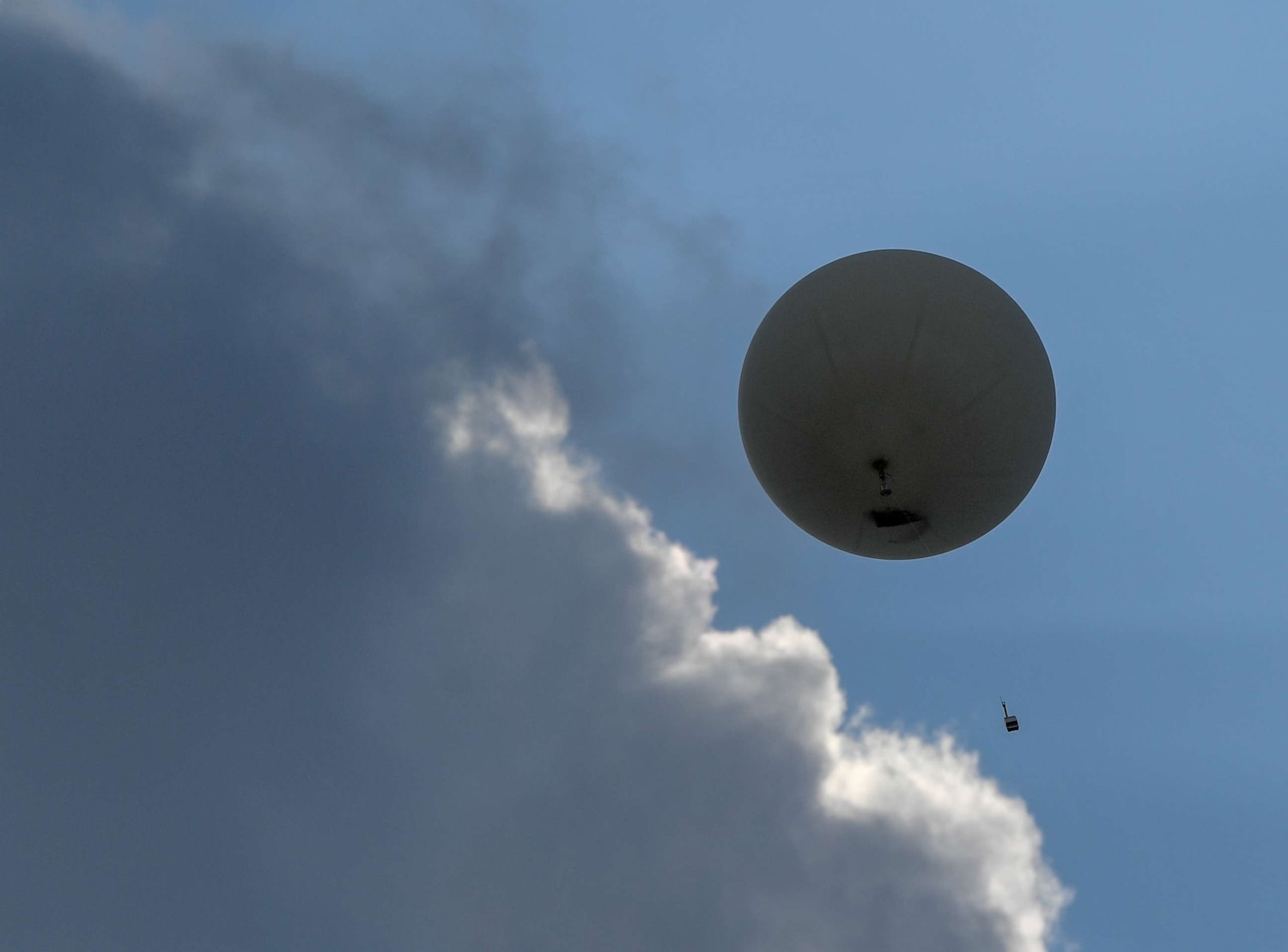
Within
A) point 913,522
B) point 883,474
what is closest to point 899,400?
point 883,474

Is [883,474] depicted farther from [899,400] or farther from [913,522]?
[913,522]

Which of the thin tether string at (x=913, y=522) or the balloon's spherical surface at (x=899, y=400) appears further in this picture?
the thin tether string at (x=913, y=522)

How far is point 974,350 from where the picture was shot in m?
15.6

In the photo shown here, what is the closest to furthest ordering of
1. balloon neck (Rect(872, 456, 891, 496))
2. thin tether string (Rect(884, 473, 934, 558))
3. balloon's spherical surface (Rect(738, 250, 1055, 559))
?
balloon's spherical surface (Rect(738, 250, 1055, 559)) < balloon neck (Rect(872, 456, 891, 496)) < thin tether string (Rect(884, 473, 934, 558))

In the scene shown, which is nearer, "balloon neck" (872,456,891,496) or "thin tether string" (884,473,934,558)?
"balloon neck" (872,456,891,496)

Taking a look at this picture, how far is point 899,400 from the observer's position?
49.5ft

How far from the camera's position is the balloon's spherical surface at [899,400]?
50.1 ft

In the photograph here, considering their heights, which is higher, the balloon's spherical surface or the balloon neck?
the balloon's spherical surface

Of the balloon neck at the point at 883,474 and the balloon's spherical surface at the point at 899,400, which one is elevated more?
the balloon's spherical surface at the point at 899,400

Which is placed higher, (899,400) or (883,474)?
(899,400)

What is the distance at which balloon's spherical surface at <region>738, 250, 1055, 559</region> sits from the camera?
15.3 meters

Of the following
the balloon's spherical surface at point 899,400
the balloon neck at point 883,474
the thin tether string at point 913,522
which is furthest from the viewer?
the thin tether string at point 913,522

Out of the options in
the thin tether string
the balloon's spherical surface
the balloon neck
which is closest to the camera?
the balloon's spherical surface

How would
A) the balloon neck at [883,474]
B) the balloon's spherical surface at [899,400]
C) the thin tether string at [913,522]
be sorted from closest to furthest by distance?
the balloon's spherical surface at [899,400] < the balloon neck at [883,474] < the thin tether string at [913,522]
